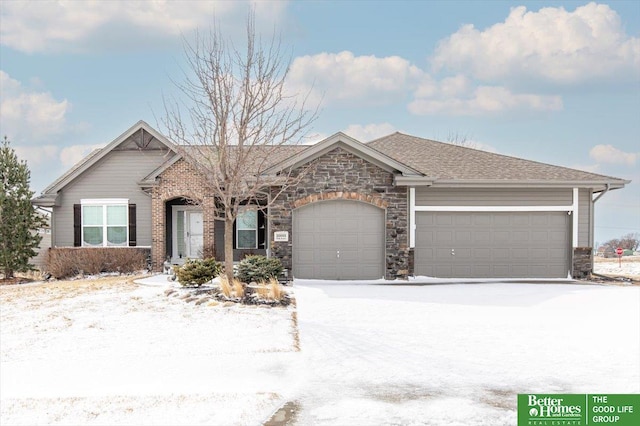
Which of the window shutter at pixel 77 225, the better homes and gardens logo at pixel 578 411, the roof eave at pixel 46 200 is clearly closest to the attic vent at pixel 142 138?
the window shutter at pixel 77 225

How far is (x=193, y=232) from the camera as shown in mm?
24969

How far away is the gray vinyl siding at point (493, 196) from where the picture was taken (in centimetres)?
2022

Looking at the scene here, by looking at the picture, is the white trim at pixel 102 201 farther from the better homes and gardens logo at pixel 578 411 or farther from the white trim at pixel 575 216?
the better homes and gardens logo at pixel 578 411

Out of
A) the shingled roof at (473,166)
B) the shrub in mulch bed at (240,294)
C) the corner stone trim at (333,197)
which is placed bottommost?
the shrub in mulch bed at (240,294)

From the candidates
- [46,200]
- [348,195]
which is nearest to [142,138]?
[46,200]

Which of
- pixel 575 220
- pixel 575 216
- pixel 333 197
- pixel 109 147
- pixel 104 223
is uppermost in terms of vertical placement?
pixel 109 147

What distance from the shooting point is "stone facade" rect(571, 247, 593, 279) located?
2061 centimetres

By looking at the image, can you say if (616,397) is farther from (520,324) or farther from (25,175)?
(25,175)

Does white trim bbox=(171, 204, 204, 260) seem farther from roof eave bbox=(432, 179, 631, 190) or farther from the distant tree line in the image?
the distant tree line

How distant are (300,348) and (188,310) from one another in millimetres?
4382

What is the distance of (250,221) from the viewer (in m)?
24.7

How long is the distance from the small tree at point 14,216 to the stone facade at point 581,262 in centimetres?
2204

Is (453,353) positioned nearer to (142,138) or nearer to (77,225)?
(142,138)

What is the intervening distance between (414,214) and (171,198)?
9.72 m
